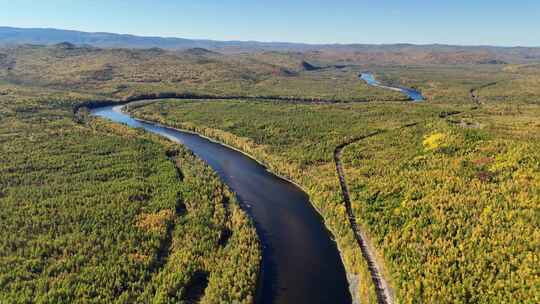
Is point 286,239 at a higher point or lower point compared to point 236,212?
lower

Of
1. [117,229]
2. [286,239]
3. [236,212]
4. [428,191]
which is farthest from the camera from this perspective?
[428,191]

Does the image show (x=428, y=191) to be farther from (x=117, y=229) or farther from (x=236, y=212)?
(x=117, y=229)

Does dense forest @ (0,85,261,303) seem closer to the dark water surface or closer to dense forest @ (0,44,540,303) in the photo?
dense forest @ (0,44,540,303)

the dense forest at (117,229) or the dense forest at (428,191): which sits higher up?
the dense forest at (428,191)

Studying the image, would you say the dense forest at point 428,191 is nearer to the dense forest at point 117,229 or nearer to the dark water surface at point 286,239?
the dark water surface at point 286,239

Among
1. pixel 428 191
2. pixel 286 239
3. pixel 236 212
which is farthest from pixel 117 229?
pixel 428 191

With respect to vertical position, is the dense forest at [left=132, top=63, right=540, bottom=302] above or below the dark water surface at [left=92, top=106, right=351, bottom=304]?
above

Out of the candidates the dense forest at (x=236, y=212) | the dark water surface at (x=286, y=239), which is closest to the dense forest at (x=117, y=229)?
the dense forest at (x=236, y=212)

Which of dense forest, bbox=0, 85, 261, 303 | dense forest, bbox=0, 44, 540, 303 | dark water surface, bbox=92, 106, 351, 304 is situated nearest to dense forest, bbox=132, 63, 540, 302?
dense forest, bbox=0, 44, 540, 303

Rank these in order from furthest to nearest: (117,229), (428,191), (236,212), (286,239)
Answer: (428,191) < (236,212) < (286,239) < (117,229)
